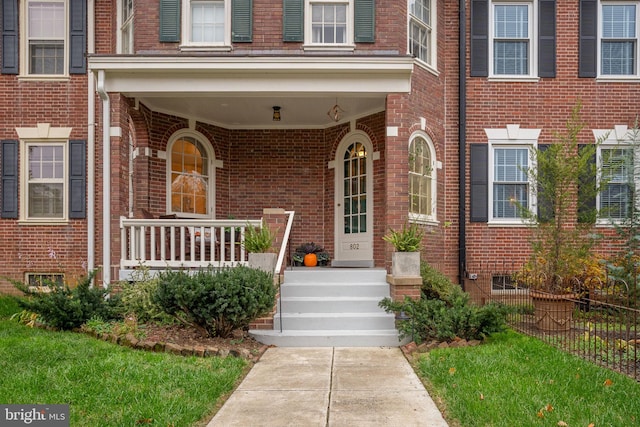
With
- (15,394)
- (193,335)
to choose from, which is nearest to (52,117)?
(193,335)

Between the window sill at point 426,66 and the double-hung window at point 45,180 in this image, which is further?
the double-hung window at point 45,180

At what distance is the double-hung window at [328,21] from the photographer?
33.8ft

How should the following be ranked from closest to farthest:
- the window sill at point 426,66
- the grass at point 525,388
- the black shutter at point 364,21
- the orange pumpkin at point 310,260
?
1. the grass at point 525,388
2. the black shutter at point 364,21
3. the window sill at point 426,66
4. the orange pumpkin at point 310,260

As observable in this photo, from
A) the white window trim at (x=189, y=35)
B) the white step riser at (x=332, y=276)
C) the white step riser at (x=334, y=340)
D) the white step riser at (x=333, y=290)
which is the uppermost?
the white window trim at (x=189, y=35)

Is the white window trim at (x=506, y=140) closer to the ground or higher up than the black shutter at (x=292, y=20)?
closer to the ground

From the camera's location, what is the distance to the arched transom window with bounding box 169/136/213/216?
434 inches

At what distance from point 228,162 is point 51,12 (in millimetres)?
4520

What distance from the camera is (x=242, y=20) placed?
10094 mm

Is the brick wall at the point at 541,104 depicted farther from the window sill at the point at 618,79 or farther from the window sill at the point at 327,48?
the window sill at the point at 327,48

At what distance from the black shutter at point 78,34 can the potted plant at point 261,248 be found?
5.54 metres

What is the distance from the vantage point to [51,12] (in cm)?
1130

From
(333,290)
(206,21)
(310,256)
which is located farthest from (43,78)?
(333,290)

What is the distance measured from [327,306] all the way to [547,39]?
7359 mm

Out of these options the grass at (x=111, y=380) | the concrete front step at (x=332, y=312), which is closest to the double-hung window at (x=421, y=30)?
the concrete front step at (x=332, y=312)
